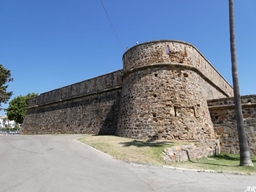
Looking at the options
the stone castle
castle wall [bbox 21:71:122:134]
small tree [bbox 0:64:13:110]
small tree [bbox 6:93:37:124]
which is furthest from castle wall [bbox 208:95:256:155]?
small tree [bbox 6:93:37:124]

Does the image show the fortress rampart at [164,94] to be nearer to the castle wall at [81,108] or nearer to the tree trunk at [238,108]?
the castle wall at [81,108]

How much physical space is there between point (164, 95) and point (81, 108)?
11.8 m

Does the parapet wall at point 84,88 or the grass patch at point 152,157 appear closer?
the grass patch at point 152,157

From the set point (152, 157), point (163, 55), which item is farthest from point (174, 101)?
point (152, 157)

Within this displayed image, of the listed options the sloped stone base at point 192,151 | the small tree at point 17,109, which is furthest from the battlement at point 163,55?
the small tree at point 17,109

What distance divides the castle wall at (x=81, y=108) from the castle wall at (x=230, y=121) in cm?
824

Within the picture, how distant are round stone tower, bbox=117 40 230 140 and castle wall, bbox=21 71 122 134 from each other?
3747 mm

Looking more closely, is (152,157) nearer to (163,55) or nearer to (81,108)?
(163,55)

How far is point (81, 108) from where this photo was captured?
21.3m

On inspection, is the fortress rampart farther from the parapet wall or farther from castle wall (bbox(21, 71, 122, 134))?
the parapet wall

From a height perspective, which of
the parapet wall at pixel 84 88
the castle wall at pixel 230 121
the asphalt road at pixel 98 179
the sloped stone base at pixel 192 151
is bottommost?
the asphalt road at pixel 98 179

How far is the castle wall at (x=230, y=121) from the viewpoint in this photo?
1174cm

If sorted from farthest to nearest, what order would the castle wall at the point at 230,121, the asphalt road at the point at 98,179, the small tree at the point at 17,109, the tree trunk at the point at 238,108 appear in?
the small tree at the point at 17,109
the castle wall at the point at 230,121
the tree trunk at the point at 238,108
the asphalt road at the point at 98,179

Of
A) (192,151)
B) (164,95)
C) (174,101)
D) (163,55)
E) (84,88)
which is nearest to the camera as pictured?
(192,151)
